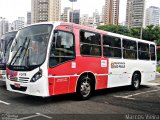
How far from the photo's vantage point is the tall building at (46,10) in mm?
58922

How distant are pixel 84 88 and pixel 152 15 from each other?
225 feet

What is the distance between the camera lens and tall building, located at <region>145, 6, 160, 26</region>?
71137mm

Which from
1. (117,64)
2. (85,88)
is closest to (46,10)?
(117,64)

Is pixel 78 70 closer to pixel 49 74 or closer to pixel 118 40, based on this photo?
pixel 49 74

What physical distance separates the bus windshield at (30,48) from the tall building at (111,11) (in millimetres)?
53099

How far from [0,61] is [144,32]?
41.9 meters

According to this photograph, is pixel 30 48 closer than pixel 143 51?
Yes

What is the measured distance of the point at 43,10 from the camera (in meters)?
62.6

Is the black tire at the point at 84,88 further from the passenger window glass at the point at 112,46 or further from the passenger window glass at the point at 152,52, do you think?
the passenger window glass at the point at 152,52

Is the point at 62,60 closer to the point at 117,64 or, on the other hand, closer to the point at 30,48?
the point at 30,48

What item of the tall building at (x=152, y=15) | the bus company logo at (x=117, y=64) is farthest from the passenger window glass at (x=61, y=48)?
the tall building at (x=152, y=15)

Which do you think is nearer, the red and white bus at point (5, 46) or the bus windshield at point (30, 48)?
the bus windshield at point (30, 48)

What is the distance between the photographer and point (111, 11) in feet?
200

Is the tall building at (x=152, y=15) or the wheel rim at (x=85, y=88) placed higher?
the tall building at (x=152, y=15)
